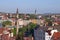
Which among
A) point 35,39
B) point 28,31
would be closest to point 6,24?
point 28,31

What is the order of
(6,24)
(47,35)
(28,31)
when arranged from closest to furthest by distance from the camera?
(47,35) → (28,31) → (6,24)

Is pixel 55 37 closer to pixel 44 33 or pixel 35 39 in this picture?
pixel 44 33

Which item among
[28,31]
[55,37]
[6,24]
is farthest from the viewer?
[6,24]

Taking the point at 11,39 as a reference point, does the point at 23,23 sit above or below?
below

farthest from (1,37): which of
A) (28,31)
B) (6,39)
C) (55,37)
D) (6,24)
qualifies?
(6,24)

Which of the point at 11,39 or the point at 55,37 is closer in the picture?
the point at 55,37

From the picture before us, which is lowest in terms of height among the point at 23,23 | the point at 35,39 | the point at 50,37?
the point at 23,23

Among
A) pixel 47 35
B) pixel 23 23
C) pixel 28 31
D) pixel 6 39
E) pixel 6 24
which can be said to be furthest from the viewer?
pixel 23 23

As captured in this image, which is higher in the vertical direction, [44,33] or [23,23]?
[44,33]

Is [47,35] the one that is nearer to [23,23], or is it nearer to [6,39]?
[6,39]
